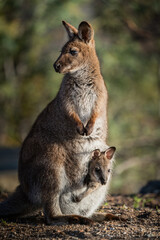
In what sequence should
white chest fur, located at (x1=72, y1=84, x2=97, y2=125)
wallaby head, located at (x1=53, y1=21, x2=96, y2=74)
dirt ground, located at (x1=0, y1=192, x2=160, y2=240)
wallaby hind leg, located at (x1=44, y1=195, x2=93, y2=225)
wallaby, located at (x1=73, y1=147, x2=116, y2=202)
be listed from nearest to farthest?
dirt ground, located at (x1=0, y1=192, x2=160, y2=240) → wallaby hind leg, located at (x1=44, y1=195, x2=93, y2=225) → wallaby, located at (x1=73, y1=147, x2=116, y2=202) → wallaby head, located at (x1=53, y1=21, x2=96, y2=74) → white chest fur, located at (x1=72, y1=84, x2=97, y2=125)

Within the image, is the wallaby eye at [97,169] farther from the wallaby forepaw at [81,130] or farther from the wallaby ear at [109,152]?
the wallaby forepaw at [81,130]

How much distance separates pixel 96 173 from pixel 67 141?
55 cm

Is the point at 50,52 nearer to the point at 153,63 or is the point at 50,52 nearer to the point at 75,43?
the point at 153,63

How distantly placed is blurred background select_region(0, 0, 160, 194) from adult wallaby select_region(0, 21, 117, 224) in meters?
10.0

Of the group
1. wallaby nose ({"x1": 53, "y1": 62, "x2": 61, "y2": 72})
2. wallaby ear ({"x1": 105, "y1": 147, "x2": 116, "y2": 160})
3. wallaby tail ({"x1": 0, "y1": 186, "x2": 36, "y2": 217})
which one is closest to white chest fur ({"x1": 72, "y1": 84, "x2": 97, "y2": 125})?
wallaby nose ({"x1": 53, "y1": 62, "x2": 61, "y2": 72})

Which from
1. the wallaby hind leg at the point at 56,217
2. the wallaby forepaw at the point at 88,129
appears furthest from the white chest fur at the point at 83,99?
the wallaby hind leg at the point at 56,217

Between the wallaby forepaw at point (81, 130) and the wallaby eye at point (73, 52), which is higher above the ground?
the wallaby eye at point (73, 52)

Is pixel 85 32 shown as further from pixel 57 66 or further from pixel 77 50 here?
pixel 57 66

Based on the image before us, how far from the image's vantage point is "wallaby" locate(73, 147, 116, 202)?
16.7 ft

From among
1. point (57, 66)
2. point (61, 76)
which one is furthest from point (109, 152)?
point (61, 76)

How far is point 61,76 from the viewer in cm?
2264

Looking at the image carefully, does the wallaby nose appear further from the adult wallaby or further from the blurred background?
the blurred background

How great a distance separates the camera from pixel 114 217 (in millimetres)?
5270

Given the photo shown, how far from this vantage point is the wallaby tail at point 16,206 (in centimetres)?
520
